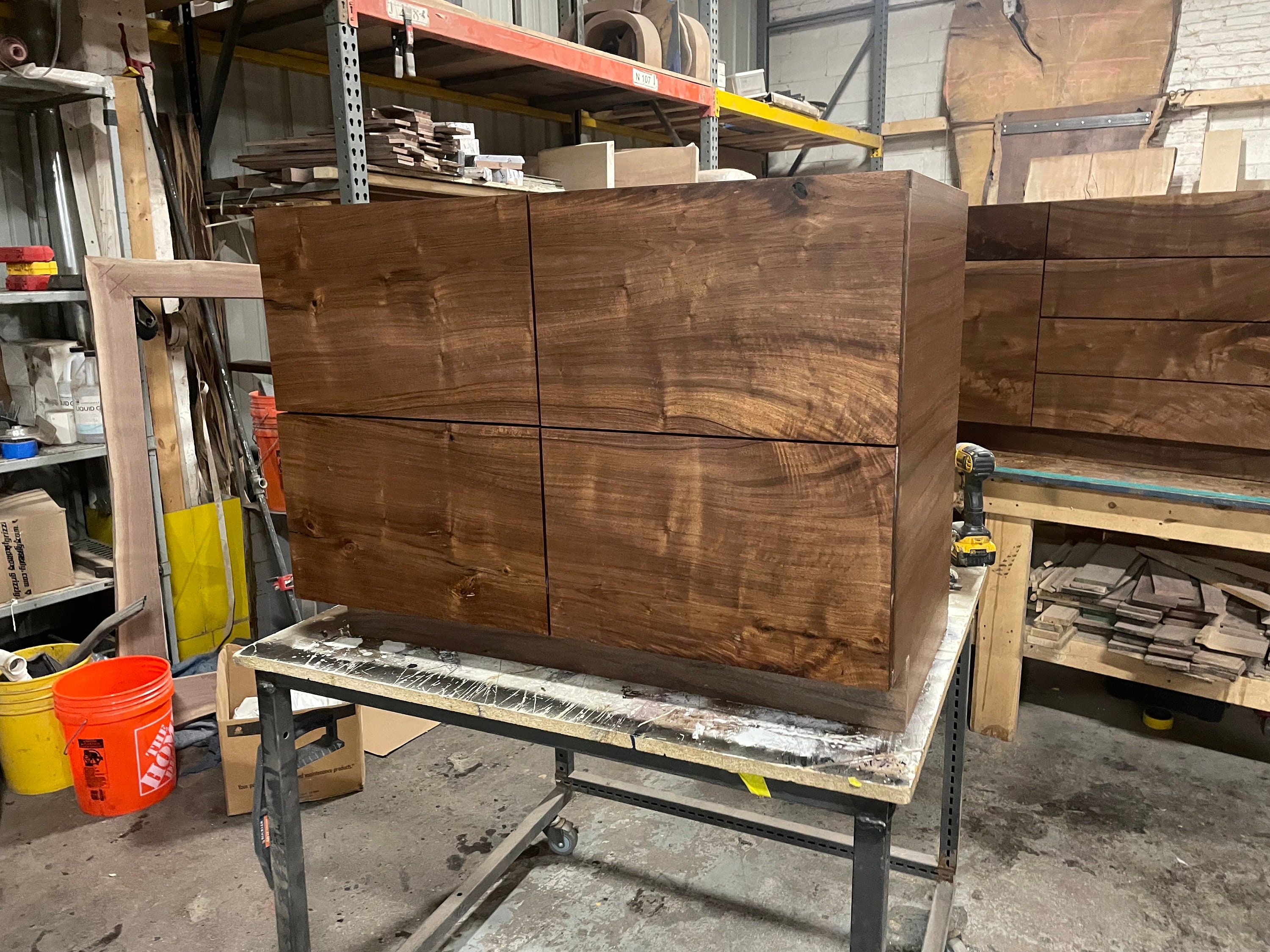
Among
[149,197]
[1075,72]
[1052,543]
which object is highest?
[1075,72]

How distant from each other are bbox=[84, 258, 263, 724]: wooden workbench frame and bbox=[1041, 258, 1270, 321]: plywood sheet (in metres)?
2.24

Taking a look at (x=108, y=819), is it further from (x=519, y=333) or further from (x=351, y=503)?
(x=519, y=333)

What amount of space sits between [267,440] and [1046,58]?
4.08 meters

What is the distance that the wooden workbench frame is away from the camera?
2.48 meters

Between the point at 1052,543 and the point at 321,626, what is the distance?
296 centimetres

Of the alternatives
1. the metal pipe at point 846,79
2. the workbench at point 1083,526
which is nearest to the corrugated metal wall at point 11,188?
the workbench at point 1083,526

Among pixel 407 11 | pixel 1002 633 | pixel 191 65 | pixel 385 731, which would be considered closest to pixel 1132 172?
pixel 1002 633

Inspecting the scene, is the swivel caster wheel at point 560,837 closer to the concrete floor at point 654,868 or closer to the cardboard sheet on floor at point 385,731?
the concrete floor at point 654,868

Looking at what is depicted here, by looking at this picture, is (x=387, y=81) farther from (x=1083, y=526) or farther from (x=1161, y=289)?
(x=1083, y=526)

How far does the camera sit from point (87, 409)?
257 cm

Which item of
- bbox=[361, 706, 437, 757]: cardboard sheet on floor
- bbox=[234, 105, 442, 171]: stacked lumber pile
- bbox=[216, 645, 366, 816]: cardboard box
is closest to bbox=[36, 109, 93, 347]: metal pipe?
bbox=[234, 105, 442, 171]: stacked lumber pile

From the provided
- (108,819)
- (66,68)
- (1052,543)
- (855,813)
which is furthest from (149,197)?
(1052,543)

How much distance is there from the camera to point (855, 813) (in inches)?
43.6

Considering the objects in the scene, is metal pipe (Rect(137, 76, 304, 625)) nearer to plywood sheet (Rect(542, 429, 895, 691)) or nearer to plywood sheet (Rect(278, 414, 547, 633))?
plywood sheet (Rect(278, 414, 547, 633))
